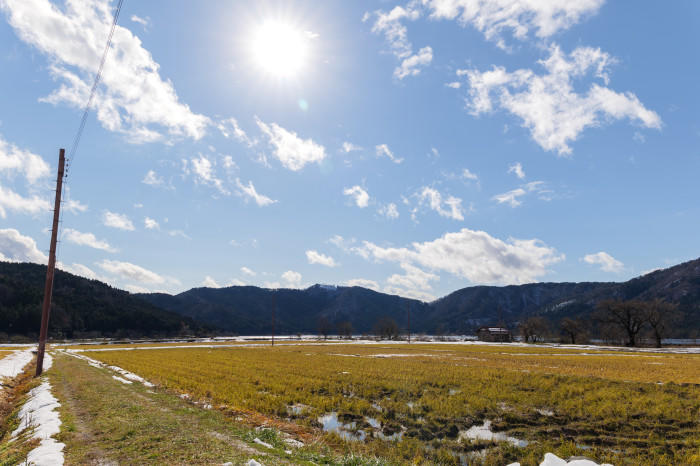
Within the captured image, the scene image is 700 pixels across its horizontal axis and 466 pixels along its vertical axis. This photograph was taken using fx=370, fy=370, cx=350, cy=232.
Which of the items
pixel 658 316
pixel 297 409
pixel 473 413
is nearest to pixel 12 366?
pixel 297 409

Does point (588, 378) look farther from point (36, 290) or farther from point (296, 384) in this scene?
point (36, 290)

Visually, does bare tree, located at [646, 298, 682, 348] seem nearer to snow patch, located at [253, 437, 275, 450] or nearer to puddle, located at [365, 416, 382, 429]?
puddle, located at [365, 416, 382, 429]

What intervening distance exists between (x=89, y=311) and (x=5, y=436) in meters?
198

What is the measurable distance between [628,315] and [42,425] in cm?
12497

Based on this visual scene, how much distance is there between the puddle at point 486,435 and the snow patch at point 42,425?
43.0 ft

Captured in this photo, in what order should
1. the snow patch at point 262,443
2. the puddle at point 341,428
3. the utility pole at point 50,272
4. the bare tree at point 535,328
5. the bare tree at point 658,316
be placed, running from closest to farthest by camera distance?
the snow patch at point 262,443
the puddle at point 341,428
the utility pole at point 50,272
the bare tree at point 658,316
the bare tree at point 535,328

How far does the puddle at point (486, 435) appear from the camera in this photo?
44.6 feet

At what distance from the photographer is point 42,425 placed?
1331cm

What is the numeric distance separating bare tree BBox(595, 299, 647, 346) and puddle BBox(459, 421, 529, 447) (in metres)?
112

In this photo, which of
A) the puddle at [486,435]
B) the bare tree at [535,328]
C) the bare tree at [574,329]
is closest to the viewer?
the puddle at [486,435]

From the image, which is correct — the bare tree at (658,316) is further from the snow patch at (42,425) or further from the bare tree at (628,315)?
the snow patch at (42,425)

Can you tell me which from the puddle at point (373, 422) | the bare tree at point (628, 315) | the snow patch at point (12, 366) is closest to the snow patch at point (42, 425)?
the puddle at point (373, 422)

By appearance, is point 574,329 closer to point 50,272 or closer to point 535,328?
point 535,328

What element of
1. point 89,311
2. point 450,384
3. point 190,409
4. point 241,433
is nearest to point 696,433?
point 450,384
